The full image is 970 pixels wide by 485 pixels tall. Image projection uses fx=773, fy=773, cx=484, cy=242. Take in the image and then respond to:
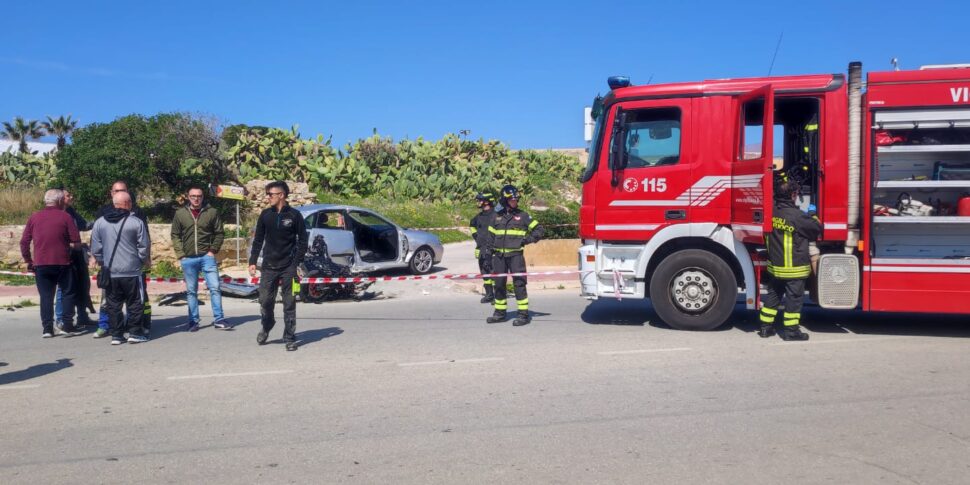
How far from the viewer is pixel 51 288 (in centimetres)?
904

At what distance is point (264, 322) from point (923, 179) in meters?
7.25

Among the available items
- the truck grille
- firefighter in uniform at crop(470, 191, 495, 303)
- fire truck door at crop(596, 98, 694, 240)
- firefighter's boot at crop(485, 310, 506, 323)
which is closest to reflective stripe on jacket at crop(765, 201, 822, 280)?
the truck grille

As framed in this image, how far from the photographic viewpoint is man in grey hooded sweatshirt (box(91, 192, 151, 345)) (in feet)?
28.2

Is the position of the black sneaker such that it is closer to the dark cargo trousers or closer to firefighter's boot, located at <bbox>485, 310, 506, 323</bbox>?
firefighter's boot, located at <bbox>485, 310, 506, 323</bbox>

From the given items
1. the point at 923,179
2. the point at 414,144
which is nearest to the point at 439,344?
the point at 923,179

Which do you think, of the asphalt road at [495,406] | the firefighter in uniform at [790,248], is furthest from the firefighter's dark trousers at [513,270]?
the firefighter in uniform at [790,248]

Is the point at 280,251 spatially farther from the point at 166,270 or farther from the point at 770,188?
the point at 166,270

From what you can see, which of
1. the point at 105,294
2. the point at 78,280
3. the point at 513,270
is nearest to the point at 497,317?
the point at 513,270

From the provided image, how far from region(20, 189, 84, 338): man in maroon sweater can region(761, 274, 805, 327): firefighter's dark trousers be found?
7.99 m

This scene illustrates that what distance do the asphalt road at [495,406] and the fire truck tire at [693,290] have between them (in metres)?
0.24

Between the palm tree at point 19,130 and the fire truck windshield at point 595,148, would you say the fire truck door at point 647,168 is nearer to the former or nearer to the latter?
the fire truck windshield at point 595,148

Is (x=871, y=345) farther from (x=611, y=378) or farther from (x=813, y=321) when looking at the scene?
(x=611, y=378)

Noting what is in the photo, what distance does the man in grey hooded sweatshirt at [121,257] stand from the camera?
8594 millimetres

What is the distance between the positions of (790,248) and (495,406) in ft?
13.3
